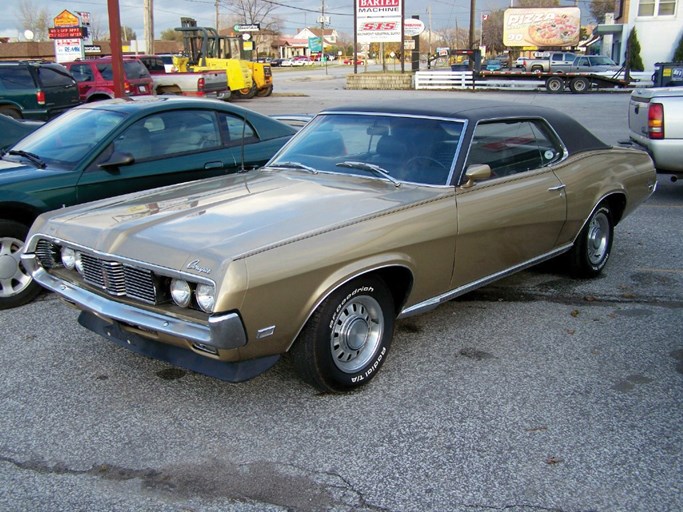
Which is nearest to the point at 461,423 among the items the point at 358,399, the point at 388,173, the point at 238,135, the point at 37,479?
the point at 358,399

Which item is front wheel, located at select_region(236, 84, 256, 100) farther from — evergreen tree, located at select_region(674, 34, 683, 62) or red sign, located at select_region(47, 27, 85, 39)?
evergreen tree, located at select_region(674, 34, 683, 62)

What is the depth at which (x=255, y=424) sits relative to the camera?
3662 millimetres

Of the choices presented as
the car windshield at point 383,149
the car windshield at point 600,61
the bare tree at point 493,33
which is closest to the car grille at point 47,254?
the car windshield at point 383,149

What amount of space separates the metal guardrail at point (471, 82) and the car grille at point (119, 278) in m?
32.8

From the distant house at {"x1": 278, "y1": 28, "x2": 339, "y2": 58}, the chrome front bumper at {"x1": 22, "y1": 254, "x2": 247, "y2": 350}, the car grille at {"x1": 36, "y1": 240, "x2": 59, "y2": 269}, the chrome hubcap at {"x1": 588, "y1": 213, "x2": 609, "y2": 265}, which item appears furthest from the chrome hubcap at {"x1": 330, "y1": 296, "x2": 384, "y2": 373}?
the distant house at {"x1": 278, "y1": 28, "x2": 339, "y2": 58}

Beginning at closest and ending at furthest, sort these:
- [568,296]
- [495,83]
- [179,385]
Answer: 1. [179,385]
2. [568,296]
3. [495,83]

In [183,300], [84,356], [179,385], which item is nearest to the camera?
[183,300]

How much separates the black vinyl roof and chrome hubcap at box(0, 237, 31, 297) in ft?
8.66

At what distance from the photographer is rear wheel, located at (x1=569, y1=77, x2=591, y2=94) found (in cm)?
3250

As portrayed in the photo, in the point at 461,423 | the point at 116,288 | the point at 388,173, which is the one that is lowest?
the point at 461,423

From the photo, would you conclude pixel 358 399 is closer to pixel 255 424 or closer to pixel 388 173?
pixel 255 424

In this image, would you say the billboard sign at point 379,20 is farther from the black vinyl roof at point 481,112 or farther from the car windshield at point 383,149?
the car windshield at point 383,149

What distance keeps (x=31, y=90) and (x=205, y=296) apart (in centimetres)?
1445

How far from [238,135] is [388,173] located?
8.65ft
